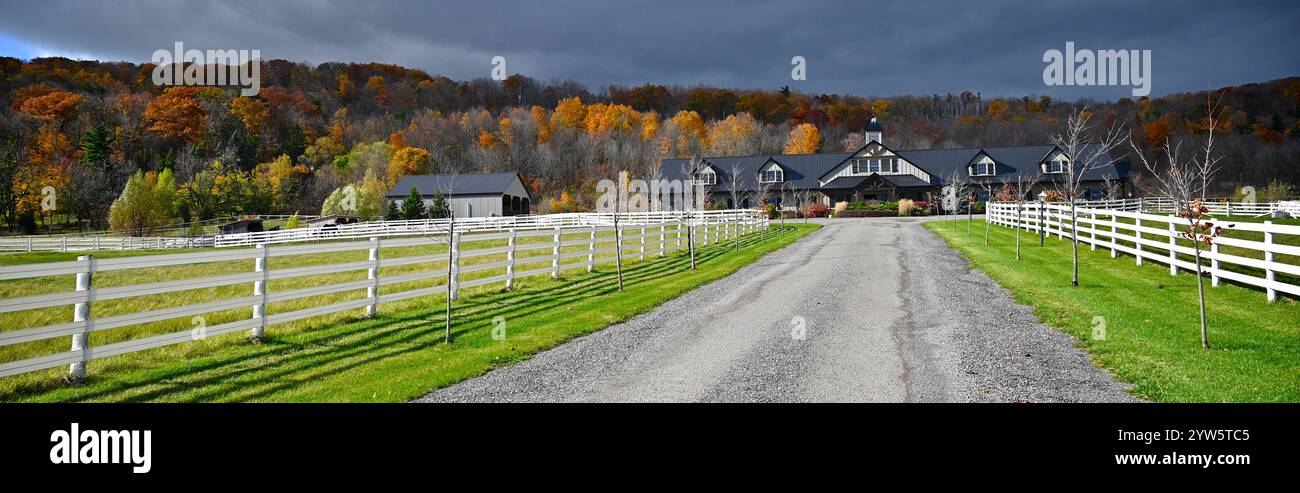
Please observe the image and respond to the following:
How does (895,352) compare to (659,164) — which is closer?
(895,352)

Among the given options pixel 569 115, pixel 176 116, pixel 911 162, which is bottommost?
pixel 911 162

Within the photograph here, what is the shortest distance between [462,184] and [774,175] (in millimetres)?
31200

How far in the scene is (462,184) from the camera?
70188 mm

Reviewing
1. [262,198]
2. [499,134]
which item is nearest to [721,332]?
[262,198]

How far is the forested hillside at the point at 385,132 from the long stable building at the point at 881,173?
43.2 feet

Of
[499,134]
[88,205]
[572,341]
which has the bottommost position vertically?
[572,341]

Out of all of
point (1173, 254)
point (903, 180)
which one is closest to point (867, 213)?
point (903, 180)

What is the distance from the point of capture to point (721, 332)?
995cm

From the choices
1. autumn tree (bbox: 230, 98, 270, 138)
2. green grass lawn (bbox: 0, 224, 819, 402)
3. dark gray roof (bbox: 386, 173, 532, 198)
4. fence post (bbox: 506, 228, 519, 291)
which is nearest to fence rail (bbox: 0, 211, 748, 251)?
dark gray roof (bbox: 386, 173, 532, 198)

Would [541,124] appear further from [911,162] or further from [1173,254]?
[1173,254]

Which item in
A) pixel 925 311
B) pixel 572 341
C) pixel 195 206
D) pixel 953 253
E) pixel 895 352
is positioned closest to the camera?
pixel 895 352
